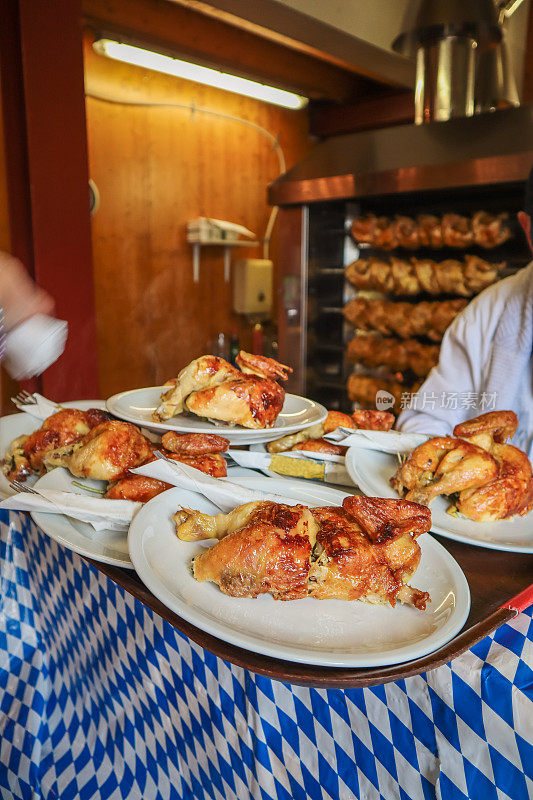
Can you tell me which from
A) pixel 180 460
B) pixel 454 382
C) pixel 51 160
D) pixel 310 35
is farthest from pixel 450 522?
pixel 310 35

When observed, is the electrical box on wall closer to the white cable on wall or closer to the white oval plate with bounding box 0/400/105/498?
the white cable on wall

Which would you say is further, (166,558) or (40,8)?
(40,8)

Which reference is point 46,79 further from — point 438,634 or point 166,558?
point 438,634

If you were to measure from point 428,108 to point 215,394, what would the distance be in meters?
2.41

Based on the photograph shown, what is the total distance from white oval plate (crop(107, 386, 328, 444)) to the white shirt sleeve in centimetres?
65

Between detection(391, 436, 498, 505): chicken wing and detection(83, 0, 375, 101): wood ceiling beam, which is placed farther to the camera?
detection(83, 0, 375, 101): wood ceiling beam

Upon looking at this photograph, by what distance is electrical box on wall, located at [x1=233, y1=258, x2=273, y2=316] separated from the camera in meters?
3.27

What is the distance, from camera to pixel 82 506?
0.84 meters

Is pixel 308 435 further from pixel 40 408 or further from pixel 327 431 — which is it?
pixel 40 408

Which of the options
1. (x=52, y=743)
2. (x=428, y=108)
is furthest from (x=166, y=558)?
(x=428, y=108)

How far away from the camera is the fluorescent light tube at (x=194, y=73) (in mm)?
2941

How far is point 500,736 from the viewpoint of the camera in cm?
62

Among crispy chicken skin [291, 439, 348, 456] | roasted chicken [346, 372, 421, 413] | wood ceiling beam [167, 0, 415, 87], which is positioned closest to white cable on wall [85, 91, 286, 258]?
wood ceiling beam [167, 0, 415, 87]

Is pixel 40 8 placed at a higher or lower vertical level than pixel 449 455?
higher
